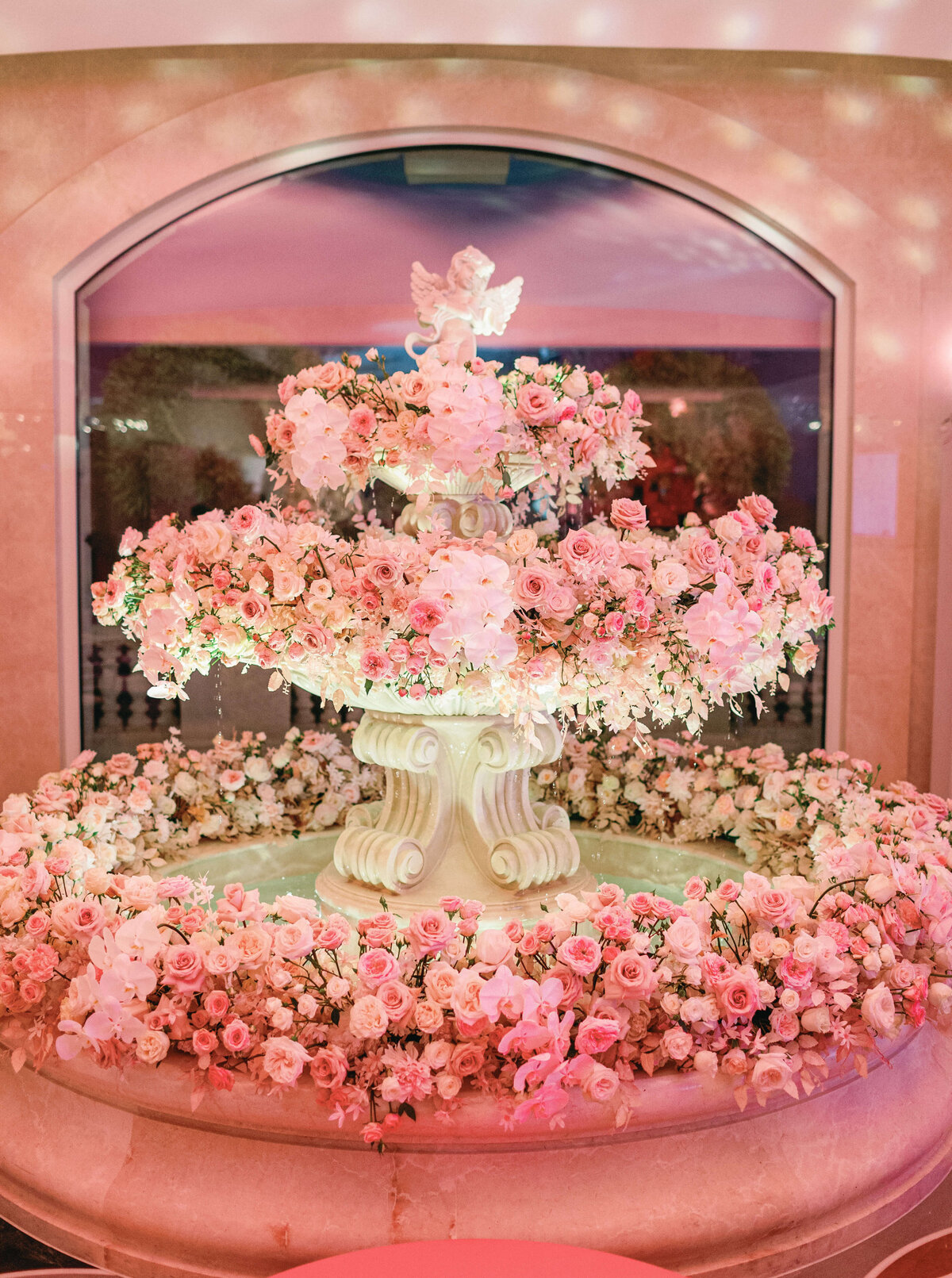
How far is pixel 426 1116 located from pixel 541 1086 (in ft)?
0.71

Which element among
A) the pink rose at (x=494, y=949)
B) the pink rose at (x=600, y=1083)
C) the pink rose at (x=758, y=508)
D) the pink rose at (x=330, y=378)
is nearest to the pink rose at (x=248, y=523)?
the pink rose at (x=330, y=378)

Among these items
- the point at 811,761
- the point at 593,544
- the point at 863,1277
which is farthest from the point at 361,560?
the point at 811,761

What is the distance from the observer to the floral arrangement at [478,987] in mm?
1548

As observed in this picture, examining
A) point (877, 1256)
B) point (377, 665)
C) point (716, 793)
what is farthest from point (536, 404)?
point (877, 1256)

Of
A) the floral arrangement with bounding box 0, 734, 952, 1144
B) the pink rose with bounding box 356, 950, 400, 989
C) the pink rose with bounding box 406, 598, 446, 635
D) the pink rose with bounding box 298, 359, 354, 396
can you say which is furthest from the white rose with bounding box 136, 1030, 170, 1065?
the pink rose with bounding box 298, 359, 354, 396

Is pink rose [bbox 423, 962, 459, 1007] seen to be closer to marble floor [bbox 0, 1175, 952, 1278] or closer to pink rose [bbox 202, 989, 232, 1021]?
pink rose [bbox 202, 989, 232, 1021]

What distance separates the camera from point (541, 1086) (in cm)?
151

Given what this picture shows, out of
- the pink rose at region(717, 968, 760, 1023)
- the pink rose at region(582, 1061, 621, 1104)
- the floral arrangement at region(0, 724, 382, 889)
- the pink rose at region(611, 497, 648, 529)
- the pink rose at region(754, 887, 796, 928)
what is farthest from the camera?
the floral arrangement at region(0, 724, 382, 889)

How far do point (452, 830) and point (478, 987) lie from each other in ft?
2.92

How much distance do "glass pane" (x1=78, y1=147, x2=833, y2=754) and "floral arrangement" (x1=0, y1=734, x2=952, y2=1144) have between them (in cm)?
248

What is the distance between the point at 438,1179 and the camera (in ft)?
5.18

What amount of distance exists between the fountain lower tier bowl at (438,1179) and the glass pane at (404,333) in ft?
8.83

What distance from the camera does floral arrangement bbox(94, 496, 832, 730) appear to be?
184cm

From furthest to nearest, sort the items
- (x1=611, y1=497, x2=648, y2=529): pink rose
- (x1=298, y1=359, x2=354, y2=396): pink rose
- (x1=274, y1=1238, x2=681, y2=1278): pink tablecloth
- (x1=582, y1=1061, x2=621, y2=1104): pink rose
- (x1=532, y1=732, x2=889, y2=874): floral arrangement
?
1. (x1=532, y1=732, x2=889, y2=874): floral arrangement
2. (x1=298, y1=359, x2=354, y2=396): pink rose
3. (x1=611, y1=497, x2=648, y2=529): pink rose
4. (x1=582, y1=1061, x2=621, y2=1104): pink rose
5. (x1=274, y1=1238, x2=681, y2=1278): pink tablecloth
